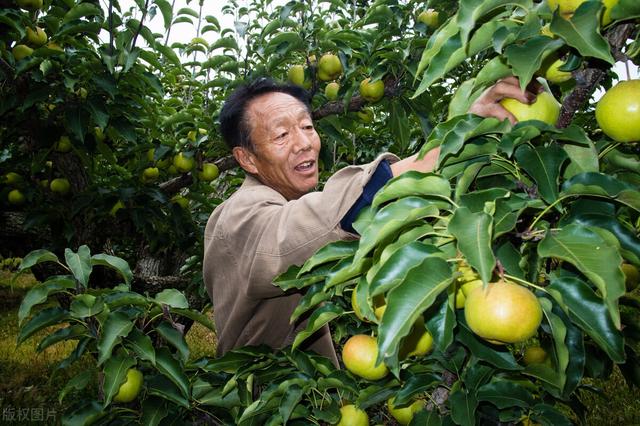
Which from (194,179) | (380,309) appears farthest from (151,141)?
(380,309)

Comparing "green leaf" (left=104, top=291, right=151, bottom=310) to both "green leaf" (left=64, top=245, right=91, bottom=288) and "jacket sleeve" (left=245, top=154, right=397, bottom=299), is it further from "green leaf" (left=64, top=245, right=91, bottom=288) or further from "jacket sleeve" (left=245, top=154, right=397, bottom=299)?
"jacket sleeve" (left=245, top=154, right=397, bottom=299)

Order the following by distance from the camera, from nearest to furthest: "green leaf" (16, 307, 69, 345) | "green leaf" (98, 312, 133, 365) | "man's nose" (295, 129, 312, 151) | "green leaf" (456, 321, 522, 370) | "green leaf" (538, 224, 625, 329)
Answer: "green leaf" (538, 224, 625, 329) < "green leaf" (456, 321, 522, 370) < "green leaf" (98, 312, 133, 365) < "green leaf" (16, 307, 69, 345) < "man's nose" (295, 129, 312, 151)

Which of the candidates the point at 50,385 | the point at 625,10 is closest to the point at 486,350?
the point at 625,10

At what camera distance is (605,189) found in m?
0.74

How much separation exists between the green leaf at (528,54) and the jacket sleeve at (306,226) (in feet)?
1.58

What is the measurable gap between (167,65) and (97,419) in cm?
291

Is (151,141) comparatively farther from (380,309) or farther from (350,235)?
(380,309)

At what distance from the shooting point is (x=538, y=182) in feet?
2.52

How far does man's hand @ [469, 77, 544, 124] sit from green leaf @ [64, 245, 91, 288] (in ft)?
3.83

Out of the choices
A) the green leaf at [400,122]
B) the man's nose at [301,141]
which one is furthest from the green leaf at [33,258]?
the green leaf at [400,122]

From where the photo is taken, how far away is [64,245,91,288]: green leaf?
149cm

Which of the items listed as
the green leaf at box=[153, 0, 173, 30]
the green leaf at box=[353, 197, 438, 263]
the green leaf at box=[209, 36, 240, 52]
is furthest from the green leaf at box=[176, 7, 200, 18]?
the green leaf at box=[353, 197, 438, 263]

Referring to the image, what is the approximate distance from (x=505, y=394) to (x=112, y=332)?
3.27 ft

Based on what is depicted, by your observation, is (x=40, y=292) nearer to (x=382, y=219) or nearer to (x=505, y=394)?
(x=382, y=219)
